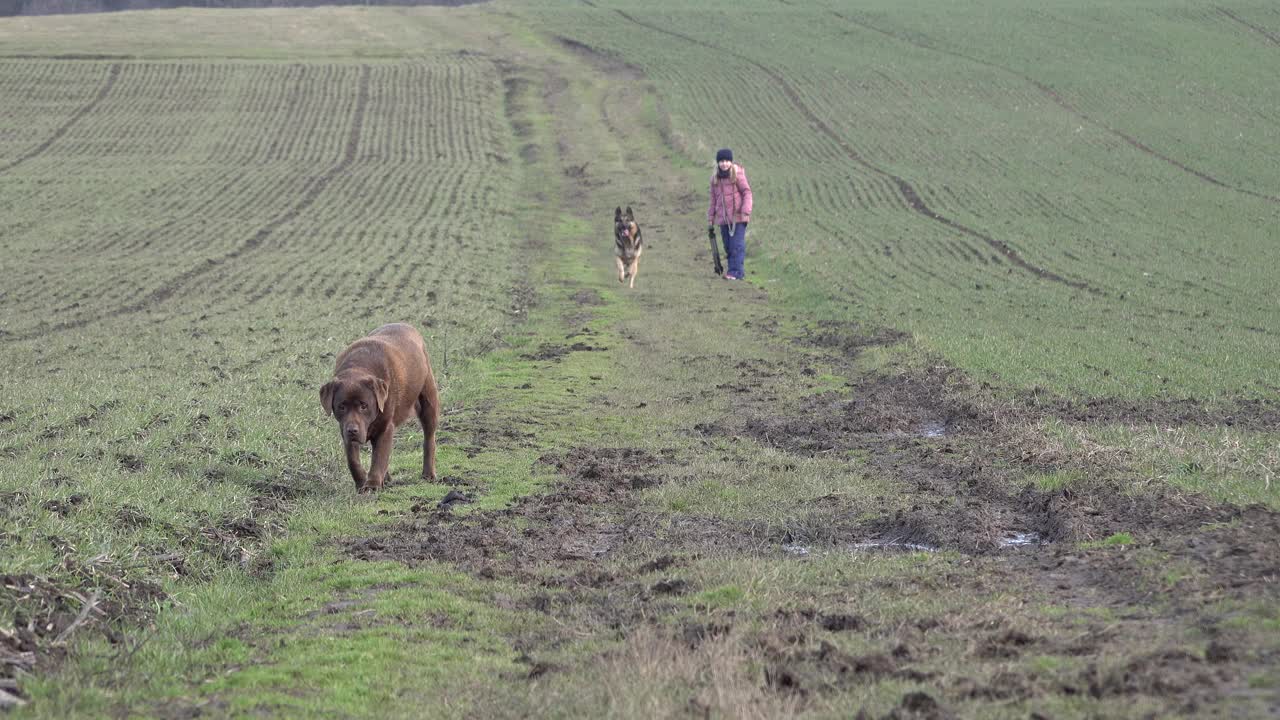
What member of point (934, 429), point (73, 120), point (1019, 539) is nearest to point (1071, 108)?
point (73, 120)

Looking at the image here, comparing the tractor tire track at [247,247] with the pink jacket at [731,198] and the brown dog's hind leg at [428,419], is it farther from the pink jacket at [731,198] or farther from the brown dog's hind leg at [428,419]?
the brown dog's hind leg at [428,419]

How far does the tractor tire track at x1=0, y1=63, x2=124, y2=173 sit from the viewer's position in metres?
51.8

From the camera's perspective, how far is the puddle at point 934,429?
13812 mm

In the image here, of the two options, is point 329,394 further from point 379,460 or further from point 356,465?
point 379,460

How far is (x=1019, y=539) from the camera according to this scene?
924 cm

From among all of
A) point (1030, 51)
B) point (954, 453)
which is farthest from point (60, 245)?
point (1030, 51)

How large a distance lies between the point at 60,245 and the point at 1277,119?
5194 centimetres

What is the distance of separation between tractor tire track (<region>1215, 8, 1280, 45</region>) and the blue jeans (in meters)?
64.0

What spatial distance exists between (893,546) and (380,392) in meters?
4.43

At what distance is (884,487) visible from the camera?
11242 mm

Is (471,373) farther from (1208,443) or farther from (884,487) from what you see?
(1208,443)

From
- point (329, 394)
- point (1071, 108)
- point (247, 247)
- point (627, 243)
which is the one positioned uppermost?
point (329, 394)

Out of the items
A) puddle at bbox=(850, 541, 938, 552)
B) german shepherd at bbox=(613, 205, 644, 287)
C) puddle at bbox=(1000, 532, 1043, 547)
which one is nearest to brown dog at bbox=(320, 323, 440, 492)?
puddle at bbox=(850, 541, 938, 552)

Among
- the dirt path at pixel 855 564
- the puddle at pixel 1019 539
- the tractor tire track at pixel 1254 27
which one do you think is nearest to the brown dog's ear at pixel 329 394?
the dirt path at pixel 855 564
